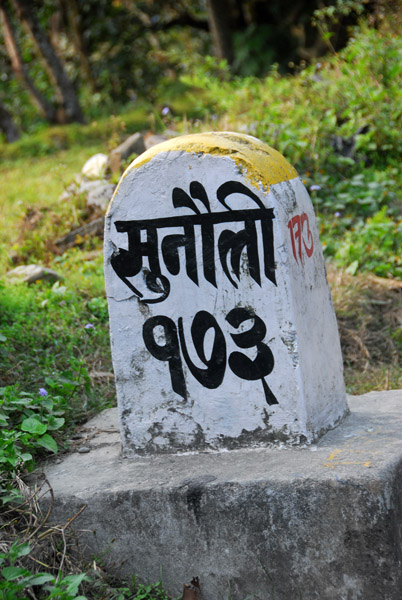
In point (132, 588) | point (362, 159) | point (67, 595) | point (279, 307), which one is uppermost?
point (362, 159)

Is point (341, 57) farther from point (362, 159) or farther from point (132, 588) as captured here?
point (132, 588)

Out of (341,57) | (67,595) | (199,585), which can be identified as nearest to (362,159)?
(341,57)

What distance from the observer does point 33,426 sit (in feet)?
9.29

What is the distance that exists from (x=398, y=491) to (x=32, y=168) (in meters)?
9.00

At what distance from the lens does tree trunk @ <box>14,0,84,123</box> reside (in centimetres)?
1179

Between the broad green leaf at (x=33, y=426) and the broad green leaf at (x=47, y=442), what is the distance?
35mm

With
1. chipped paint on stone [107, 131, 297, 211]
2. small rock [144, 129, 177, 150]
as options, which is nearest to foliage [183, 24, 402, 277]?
small rock [144, 129, 177, 150]

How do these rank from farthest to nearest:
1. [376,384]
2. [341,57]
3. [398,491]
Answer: [341,57], [376,384], [398,491]

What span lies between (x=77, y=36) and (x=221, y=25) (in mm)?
3800

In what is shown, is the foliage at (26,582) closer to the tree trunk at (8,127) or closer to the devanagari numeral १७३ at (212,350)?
the devanagari numeral १७३ at (212,350)

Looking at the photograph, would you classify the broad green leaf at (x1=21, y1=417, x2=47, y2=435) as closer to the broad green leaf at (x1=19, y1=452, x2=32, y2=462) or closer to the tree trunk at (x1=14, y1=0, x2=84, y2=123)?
the broad green leaf at (x1=19, y1=452, x2=32, y2=462)

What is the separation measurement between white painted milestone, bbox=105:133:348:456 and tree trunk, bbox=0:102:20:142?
10689 millimetres

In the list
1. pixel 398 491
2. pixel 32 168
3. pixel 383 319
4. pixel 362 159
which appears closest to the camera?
pixel 398 491

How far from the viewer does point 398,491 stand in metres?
2.35
